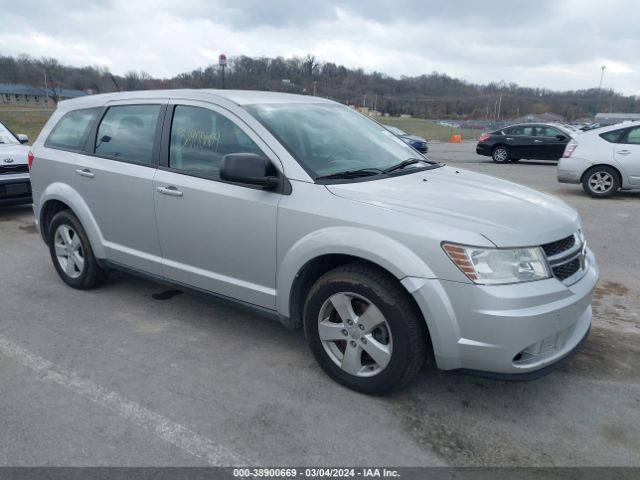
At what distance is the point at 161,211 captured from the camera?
148 inches

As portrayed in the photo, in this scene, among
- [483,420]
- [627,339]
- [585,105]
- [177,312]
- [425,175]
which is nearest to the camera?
[483,420]

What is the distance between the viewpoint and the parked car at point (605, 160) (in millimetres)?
9242

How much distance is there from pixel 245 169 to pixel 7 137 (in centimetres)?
765

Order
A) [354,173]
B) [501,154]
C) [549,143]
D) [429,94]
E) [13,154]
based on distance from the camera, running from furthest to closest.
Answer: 1. [429,94]
2. [501,154]
3. [549,143]
4. [13,154]
5. [354,173]

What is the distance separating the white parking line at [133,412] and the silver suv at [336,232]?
0.89m

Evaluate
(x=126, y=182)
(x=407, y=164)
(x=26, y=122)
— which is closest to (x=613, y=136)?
(x=407, y=164)

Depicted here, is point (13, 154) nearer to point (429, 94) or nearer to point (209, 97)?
point (209, 97)

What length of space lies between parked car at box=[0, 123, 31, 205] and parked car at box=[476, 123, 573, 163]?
15.1 m

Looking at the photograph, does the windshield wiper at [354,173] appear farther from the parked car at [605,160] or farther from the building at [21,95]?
the building at [21,95]

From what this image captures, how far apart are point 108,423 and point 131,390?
336 mm

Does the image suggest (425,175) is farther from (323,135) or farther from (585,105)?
(585,105)

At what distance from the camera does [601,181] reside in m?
9.54

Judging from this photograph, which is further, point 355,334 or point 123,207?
point 123,207

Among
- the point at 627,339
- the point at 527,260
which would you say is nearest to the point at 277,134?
the point at 527,260
